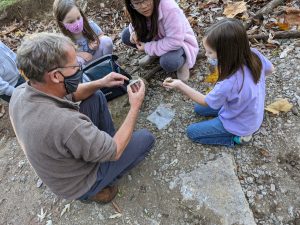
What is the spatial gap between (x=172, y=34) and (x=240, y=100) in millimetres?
1225

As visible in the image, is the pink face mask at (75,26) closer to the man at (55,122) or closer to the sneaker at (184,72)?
the sneaker at (184,72)

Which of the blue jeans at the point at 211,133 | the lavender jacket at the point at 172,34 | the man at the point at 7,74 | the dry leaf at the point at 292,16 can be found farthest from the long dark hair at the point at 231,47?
the man at the point at 7,74

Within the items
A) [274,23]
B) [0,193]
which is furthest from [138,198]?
[274,23]

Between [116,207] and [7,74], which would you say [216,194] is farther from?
[7,74]

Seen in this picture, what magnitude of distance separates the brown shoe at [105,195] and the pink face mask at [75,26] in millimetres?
1974

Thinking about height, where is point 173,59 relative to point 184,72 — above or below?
above

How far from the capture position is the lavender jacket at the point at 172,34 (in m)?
3.21

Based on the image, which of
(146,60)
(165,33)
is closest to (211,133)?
(165,33)

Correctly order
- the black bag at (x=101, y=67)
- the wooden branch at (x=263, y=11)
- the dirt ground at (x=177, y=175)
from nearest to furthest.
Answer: the dirt ground at (x=177, y=175) < the black bag at (x=101, y=67) < the wooden branch at (x=263, y=11)

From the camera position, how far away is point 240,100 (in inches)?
99.4

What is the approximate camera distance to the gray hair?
2029 mm

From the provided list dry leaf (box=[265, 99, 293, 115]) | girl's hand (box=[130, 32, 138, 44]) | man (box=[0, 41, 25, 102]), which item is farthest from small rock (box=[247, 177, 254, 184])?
man (box=[0, 41, 25, 102])

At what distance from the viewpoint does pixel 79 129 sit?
6.67 feet

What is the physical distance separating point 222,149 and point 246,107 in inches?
23.8
